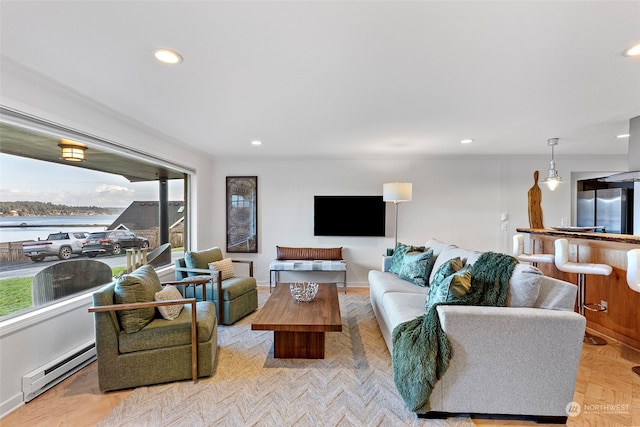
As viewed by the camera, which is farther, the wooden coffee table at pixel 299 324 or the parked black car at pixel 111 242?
the parked black car at pixel 111 242

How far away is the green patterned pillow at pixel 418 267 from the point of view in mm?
3271

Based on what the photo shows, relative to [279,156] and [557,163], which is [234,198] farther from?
[557,163]

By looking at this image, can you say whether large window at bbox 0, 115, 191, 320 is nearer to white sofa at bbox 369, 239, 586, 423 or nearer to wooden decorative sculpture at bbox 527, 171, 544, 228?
white sofa at bbox 369, 239, 586, 423

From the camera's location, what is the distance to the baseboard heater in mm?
1976

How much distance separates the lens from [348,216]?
494 centimetres

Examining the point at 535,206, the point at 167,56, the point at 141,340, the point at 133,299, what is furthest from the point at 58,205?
the point at 535,206

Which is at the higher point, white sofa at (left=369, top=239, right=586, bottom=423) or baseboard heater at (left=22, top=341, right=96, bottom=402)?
white sofa at (left=369, top=239, right=586, bottom=423)

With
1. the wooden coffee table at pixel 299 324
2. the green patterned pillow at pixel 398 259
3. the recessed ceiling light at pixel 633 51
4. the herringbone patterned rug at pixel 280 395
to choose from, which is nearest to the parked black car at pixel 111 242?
the herringbone patterned rug at pixel 280 395

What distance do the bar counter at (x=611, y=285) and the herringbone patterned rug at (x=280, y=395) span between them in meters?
2.40

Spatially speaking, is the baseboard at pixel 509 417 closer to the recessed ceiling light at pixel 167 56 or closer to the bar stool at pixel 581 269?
the bar stool at pixel 581 269

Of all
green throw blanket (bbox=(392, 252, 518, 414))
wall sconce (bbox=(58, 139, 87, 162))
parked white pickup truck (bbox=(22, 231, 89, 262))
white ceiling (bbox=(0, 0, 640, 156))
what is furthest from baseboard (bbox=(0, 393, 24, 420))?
green throw blanket (bbox=(392, 252, 518, 414))

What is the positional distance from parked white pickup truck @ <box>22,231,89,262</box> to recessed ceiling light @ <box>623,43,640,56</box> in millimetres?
4382

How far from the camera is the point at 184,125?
314 cm

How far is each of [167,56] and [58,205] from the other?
1854 mm
